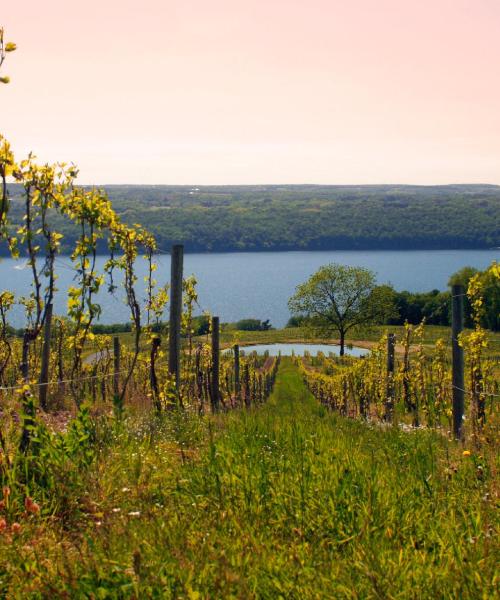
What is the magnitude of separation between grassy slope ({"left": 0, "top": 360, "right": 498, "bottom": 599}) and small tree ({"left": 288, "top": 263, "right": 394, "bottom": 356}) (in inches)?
2666

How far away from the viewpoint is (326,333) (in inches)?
2894

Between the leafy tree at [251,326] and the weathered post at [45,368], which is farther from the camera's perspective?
the leafy tree at [251,326]

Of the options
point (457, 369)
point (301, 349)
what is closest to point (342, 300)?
point (301, 349)

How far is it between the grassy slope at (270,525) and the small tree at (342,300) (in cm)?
6772

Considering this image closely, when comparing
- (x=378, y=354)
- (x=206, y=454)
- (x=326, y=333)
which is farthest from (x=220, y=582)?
(x=326, y=333)

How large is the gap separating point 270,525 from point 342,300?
71.5m

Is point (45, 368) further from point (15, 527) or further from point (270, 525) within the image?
point (270, 525)

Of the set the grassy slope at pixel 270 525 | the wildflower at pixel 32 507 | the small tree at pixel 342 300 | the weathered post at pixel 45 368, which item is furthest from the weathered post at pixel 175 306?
the small tree at pixel 342 300

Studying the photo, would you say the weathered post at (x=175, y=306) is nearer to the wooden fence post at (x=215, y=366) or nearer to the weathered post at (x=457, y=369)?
the wooden fence post at (x=215, y=366)

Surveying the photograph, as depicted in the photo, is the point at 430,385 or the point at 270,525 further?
the point at 430,385

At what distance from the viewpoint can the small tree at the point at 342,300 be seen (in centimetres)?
7294

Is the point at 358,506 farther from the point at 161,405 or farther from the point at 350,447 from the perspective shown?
the point at 161,405

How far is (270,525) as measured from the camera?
391 centimetres

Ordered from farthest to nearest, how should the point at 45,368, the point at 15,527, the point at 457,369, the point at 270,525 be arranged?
the point at 45,368, the point at 457,369, the point at 270,525, the point at 15,527
